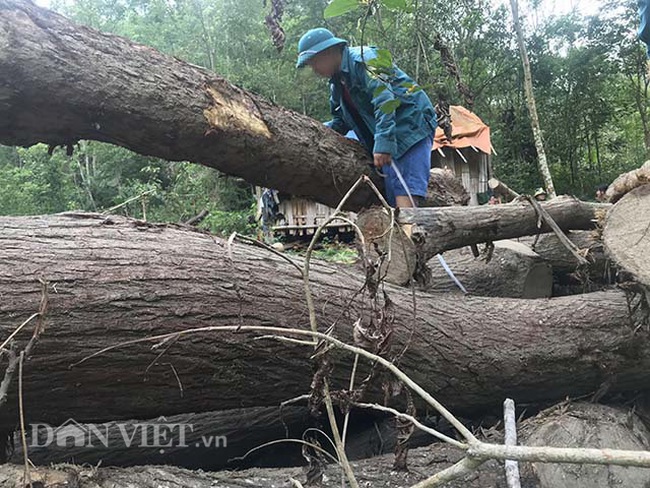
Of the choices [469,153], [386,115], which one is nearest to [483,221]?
[386,115]

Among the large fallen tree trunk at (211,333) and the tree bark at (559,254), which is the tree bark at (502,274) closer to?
the tree bark at (559,254)

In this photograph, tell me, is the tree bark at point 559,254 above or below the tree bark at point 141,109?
below

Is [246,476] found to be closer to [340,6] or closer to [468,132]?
[340,6]

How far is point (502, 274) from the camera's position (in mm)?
3553

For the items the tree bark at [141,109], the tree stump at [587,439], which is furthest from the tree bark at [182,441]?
the tree bark at [141,109]

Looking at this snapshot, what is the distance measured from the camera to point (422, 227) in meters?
2.97

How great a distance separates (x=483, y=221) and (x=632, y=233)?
0.77 metres

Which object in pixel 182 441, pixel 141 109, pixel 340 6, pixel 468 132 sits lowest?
pixel 182 441

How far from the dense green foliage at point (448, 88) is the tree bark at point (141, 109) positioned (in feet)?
29.6

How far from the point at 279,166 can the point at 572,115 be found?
16.1 meters

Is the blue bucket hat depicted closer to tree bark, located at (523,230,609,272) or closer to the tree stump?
tree bark, located at (523,230,609,272)

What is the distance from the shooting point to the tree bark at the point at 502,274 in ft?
11.6

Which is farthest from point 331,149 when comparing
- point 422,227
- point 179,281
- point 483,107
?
point 483,107

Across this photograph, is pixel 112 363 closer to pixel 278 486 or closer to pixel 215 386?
pixel 215 386
